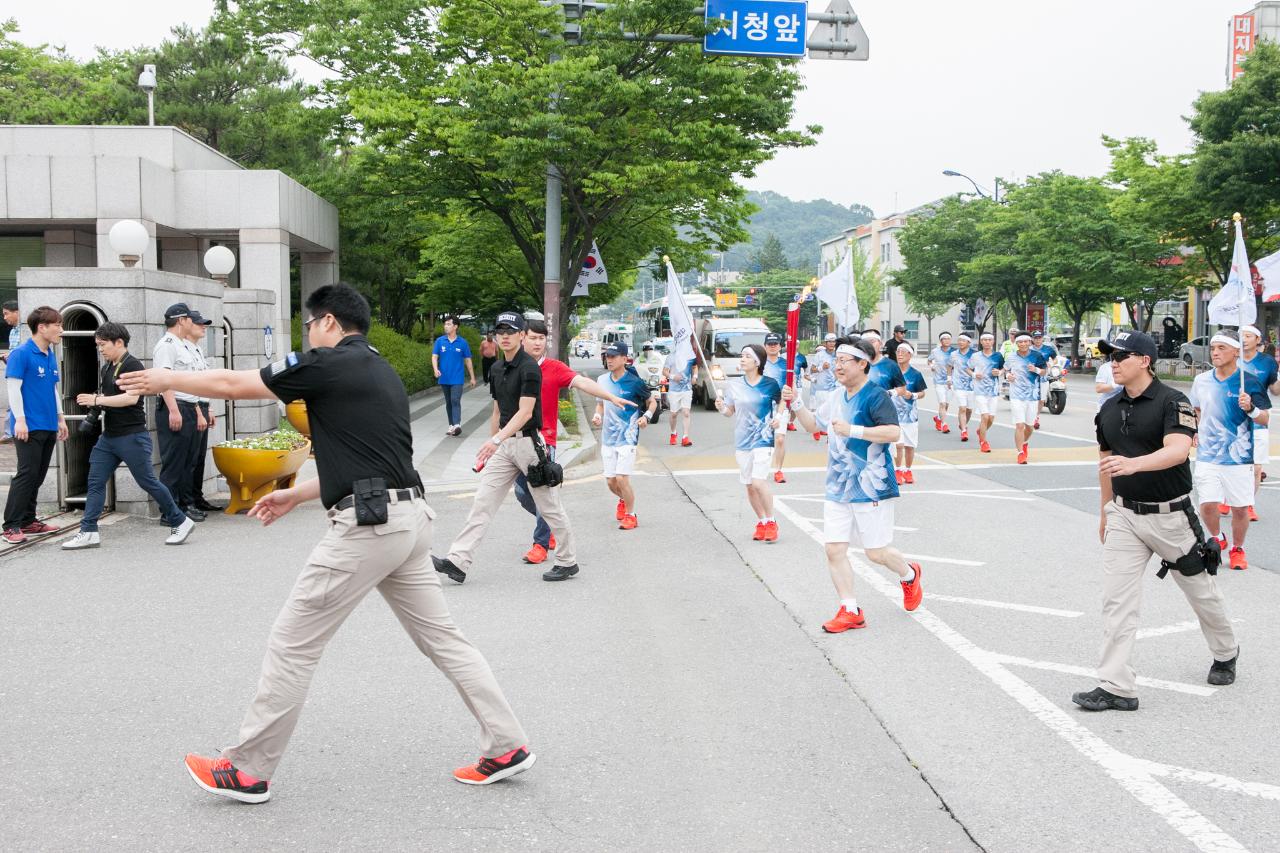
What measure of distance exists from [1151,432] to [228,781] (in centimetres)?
402

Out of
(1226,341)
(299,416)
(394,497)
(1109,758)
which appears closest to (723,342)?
(299,416)

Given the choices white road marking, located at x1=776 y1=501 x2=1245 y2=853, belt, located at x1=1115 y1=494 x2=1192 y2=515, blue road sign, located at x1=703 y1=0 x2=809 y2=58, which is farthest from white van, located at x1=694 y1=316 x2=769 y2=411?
belt, located at x1=1115 y1=494 x2=1192 y2=515

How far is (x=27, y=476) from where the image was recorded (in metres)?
9.36

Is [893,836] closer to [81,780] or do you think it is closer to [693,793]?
[693,793]

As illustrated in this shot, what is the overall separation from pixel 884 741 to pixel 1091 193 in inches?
1818

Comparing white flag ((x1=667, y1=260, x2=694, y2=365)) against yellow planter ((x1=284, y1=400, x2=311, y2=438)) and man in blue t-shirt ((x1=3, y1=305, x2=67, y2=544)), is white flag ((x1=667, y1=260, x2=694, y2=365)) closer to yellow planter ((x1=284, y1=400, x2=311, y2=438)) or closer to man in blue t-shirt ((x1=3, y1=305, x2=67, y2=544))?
man in blue t-shirt ((x1=3, y1=305, x2=67, y2=544))

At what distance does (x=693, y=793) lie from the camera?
4.23m

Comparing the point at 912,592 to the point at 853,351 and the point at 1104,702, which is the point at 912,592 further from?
the point at 1104,702

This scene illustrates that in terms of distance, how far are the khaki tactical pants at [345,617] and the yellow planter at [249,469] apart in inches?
266

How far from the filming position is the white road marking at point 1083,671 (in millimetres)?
5508

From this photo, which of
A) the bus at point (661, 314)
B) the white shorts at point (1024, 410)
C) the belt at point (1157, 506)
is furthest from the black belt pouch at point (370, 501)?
the bus at point (661, 314)

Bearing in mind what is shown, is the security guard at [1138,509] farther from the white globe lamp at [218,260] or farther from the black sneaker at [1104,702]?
the white globe lamp at [218,260]

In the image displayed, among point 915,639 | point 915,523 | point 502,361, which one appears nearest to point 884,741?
point 915,639

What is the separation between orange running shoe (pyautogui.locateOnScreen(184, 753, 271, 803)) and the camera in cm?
407
